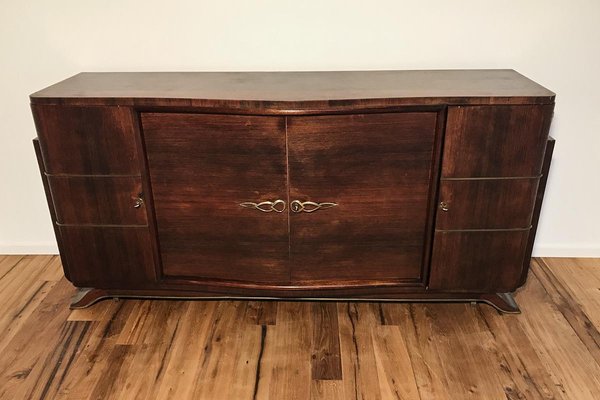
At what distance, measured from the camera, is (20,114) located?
1734mm

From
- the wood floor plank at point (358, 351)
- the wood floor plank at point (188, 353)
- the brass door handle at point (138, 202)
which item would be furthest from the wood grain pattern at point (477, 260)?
the brass door handle at point (138, 202)

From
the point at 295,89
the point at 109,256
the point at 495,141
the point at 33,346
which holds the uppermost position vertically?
the point at 295,89

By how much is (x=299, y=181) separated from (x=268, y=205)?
0.36ft

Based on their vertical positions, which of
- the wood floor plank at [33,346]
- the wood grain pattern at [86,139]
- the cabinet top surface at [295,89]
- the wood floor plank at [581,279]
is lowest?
the wood floor plank at [33,346]

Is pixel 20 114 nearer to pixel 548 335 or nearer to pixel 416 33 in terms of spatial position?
pixel 416 33

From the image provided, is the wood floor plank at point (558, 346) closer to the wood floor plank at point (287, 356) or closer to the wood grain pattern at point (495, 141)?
the wood grain pattern at point (495, 141)

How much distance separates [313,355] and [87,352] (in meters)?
0.63

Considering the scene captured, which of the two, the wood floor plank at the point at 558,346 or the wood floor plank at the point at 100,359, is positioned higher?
the wood floor plank at the point at 558,346

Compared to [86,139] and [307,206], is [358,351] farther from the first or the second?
[86,139]

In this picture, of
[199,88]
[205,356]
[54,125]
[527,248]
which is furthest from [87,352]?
[527,248]

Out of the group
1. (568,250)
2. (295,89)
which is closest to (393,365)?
(295,89)

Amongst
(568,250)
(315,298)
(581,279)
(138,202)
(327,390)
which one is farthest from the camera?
(568,250)

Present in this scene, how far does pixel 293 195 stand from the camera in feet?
4.59

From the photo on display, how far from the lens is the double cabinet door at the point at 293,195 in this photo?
4.38 feet
